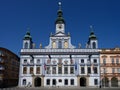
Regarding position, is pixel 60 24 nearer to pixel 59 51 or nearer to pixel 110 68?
pixel 59 51

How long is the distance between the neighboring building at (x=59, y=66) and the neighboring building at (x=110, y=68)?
178 cm

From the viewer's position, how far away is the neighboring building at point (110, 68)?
65062mm

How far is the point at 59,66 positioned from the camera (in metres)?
65.9

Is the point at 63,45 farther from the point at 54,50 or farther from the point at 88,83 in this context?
the point at 88,83

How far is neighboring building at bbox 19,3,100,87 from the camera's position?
214ft

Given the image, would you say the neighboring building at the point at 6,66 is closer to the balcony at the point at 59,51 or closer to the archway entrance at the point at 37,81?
the balcony at the point at 59,51

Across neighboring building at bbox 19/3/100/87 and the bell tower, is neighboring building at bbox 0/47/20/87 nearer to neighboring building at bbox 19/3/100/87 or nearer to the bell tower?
neighboring building at bbox 19/3/100/87

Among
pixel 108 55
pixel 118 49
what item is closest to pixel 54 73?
pixel 108 55

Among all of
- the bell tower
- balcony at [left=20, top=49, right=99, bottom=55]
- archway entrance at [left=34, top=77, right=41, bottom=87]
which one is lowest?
archway entrance at [left=34, top=77, right=41, bottom=87]

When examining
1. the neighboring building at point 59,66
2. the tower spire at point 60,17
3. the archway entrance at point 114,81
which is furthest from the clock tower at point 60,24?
the archway entrance at point 114,81

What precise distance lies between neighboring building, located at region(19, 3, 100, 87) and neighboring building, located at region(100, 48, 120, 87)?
1.78 meters

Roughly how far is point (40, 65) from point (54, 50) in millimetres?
7152

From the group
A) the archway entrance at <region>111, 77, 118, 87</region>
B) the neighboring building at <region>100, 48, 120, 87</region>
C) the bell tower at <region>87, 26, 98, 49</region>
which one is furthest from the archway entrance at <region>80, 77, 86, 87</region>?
the bell tower at <region>87, 26, 98, 49</region>

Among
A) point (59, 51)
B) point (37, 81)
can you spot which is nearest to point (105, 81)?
point (59, 51)
